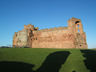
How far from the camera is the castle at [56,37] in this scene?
23.8 meters

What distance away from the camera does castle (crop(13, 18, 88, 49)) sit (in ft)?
78.2

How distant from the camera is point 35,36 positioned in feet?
97.2

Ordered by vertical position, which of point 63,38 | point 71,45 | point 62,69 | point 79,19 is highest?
point 79,19

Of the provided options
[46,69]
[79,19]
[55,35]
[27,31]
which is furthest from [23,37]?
[46,69]

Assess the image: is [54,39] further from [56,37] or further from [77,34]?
[77,34]

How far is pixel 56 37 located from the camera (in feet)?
85.3

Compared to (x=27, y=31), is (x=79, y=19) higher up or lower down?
higher up

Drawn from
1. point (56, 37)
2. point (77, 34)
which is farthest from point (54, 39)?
point (77, 34)

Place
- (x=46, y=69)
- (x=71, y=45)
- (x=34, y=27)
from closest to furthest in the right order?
(x=46, y=69)
(x=71, y=45)
(x=34, y=27)

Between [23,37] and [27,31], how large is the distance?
2044mm

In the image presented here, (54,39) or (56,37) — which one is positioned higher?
(56,37)

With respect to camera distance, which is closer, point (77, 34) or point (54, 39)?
point (77, 34)

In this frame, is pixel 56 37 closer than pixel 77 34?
No

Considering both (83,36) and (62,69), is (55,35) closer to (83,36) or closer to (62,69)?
(83,36)
